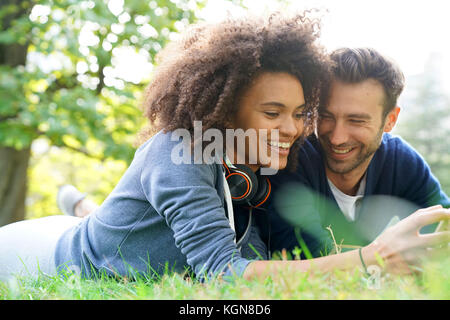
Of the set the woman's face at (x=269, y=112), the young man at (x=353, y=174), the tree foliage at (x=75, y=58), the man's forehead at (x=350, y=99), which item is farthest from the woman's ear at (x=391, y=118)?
the tree foliage at (x=75, y=58)

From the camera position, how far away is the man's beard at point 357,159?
328cm

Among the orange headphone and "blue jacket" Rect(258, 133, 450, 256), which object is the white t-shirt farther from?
the orange headphone

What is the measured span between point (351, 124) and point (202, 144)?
130 centimetres

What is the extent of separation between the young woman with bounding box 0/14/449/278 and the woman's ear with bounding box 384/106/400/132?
847 mm

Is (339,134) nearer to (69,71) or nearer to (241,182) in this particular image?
(241,182)

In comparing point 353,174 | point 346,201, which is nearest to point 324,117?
point 353,174

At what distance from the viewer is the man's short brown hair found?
3135 millimetres

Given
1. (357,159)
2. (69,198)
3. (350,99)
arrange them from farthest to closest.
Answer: (69,198), (357,159), (350,99)

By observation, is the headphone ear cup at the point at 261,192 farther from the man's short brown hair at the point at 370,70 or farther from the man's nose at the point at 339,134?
the man's short brown hair at the point at 370,70

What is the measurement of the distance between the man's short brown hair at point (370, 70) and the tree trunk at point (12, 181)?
7575mm

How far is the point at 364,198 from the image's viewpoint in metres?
3.40

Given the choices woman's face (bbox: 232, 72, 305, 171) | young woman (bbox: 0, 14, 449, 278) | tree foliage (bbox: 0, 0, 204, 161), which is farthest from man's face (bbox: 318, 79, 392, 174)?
tree foliage (bbox: 0, 0, 204, 161)

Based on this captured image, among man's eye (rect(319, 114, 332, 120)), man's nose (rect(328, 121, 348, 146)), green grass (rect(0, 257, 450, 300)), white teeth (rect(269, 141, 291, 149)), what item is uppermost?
man's eye (rect(319, 114, 332, 120))
